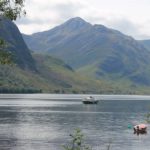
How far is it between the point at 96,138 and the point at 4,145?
2637cm

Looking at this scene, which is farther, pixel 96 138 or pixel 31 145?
pixel 96 138

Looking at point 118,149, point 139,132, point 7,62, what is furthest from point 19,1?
point 139,132

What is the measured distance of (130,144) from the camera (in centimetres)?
10488

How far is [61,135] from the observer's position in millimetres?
120000

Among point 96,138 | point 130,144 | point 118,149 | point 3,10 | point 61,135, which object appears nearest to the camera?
point 3,10

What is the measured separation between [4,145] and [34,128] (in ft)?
135

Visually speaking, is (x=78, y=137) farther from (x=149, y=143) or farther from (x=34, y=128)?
(x=34, y=128)

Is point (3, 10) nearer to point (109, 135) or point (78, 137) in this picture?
point (78, 137)

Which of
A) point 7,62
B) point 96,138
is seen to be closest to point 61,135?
point 96,138

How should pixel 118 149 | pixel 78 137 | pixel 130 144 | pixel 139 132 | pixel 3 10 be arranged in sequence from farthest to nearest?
pixel 139 132, pixel 130 144, pixel 118 149, pixel 3 10, pixel 78 137

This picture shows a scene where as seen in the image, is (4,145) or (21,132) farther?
(21,132)

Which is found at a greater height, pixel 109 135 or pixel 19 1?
pixel 19 1

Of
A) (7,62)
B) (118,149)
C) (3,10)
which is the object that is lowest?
(118,149)

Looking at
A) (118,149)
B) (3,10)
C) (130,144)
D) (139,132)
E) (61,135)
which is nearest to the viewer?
(3,10)
